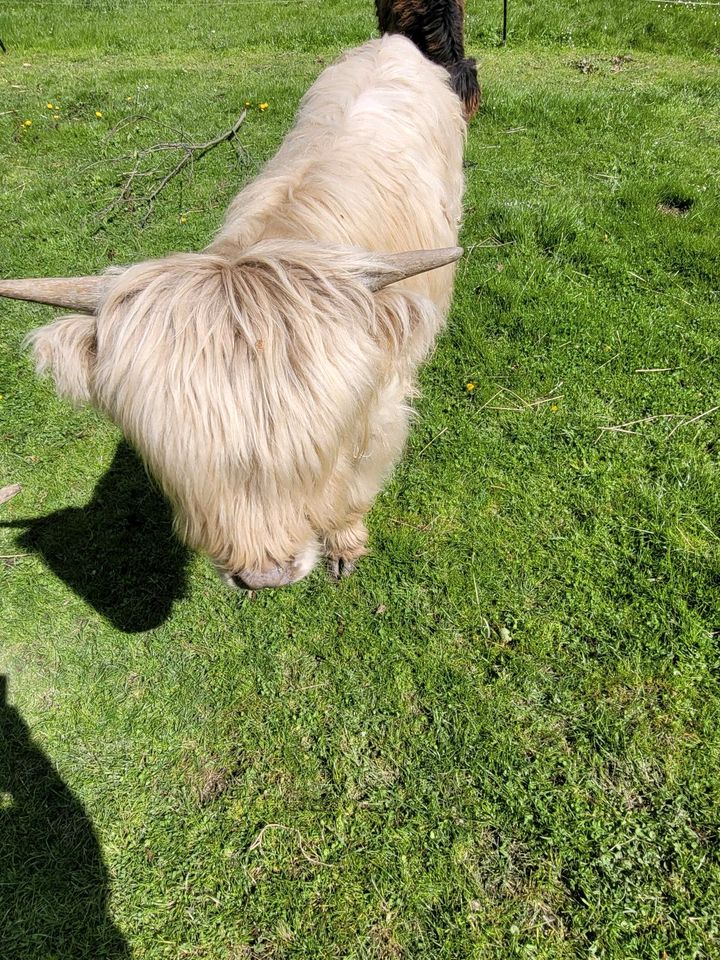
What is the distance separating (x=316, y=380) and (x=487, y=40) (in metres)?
9.64

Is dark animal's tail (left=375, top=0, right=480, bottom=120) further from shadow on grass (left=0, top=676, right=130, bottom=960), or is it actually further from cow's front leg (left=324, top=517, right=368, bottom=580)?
shadow on grass (left=0, top=676, right=130, bottom=960)

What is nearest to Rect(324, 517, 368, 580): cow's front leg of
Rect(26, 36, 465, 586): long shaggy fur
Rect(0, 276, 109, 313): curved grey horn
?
Rect(26, 36, 465, 586): long shaggy fur

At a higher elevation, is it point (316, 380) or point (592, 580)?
point (316, 380)

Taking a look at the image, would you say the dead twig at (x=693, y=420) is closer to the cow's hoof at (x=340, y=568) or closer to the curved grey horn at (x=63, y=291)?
the cow's hoof at (x=340, y=568)

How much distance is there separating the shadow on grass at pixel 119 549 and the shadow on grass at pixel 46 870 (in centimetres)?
83

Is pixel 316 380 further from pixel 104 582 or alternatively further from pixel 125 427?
pixel 104 582

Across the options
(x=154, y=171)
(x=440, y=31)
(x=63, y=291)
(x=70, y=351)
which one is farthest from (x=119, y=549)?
(x=440, y=31)

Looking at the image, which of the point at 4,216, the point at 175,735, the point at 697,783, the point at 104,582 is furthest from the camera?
the point at 4,216

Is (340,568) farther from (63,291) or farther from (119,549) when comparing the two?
(63,291)

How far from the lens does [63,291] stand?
6.43ft

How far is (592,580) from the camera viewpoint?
129 inches

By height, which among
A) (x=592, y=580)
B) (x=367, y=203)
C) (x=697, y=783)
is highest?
(x=367, y=203)

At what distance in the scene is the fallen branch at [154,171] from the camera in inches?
234

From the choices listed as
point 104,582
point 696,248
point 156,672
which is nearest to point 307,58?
point 696,248
